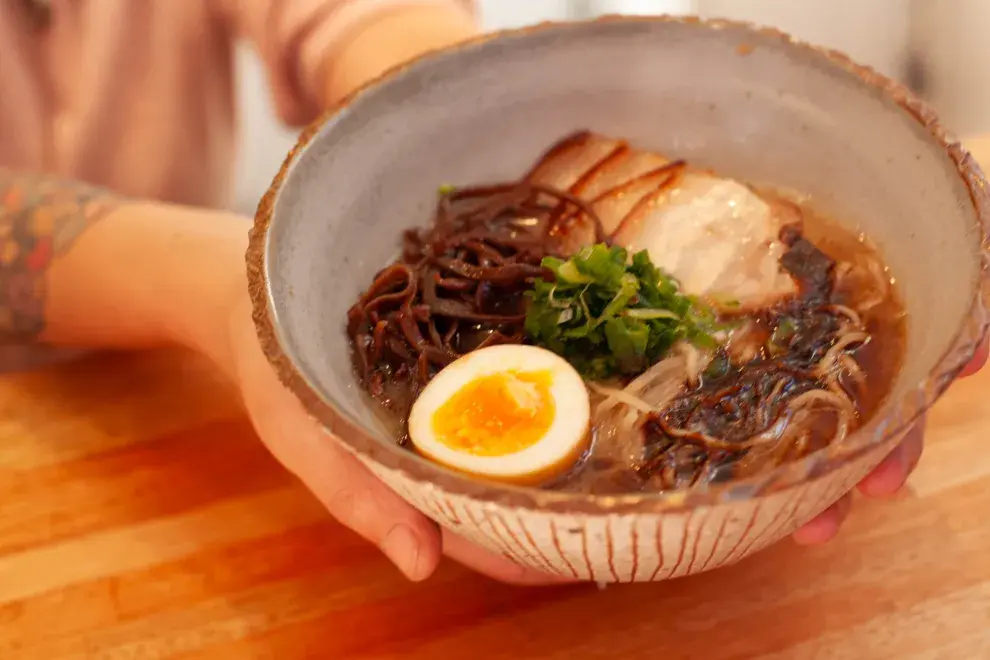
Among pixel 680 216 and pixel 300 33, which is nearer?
pixel 680 216

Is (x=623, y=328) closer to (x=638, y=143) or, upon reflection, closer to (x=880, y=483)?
(x=880, y=483)

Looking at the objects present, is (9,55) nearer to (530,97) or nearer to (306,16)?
(306,16)

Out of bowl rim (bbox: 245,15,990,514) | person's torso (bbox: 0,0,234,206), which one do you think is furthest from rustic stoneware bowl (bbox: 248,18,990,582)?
person's torso (bbox: 0,0,234,206)

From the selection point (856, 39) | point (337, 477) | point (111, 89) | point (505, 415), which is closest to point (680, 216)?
point (505, 415)

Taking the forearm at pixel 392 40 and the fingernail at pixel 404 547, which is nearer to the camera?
the fingernail at pixel 404 547

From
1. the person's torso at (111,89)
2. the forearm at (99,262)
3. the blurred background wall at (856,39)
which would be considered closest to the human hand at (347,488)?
the forearm at (99,262)

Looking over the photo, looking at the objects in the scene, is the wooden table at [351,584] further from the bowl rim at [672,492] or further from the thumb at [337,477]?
the bowl rim at [672,492]

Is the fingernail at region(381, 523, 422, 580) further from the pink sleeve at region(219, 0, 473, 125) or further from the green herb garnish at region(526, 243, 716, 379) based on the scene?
the pink sleeve at region(219, 0, 473, 125)
